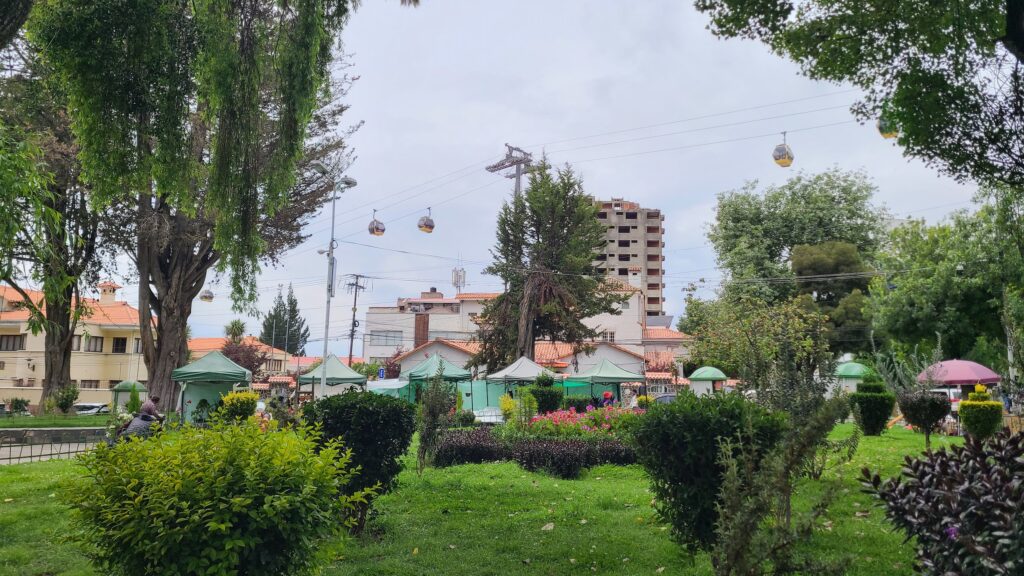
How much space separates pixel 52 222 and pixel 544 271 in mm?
32777

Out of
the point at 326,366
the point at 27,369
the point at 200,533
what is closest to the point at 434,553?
the point at 200,533

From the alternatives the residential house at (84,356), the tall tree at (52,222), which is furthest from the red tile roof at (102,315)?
the tall tree at (52,222)

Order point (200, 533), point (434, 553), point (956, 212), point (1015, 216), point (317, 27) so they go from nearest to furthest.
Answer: point (200, 533)
point (434, 553)
point (317, 27)
point (1015, 216)
point (956, 212)

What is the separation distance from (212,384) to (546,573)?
20179 mm

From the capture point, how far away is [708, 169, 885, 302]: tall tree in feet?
131

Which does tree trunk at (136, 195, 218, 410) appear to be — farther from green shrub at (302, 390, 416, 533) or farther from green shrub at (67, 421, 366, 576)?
green shrub at (67, 421, 366, 576)

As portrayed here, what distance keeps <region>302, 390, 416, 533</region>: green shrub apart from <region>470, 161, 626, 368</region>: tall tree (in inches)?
1177

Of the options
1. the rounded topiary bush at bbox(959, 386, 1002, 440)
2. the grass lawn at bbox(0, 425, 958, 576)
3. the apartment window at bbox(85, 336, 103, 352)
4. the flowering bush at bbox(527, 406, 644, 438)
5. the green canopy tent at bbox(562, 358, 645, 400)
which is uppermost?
the apartment window at bbox(85, 336, 103, 352)

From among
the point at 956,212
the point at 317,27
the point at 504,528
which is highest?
the point at 956,212

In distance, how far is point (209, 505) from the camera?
3615mm

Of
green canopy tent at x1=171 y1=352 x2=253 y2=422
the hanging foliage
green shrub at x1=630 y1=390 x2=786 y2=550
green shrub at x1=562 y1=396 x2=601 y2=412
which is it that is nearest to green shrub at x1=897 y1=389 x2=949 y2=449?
green shrub at x1=630 y1=390 x2=786 y2=550

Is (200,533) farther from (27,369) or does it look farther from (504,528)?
(27,369)

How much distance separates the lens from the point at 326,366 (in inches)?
1098

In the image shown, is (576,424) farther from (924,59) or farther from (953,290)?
(953,290)
